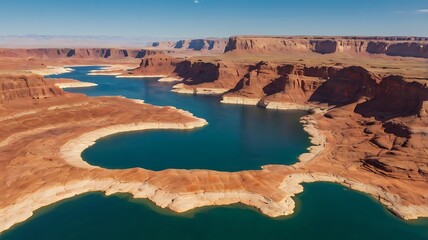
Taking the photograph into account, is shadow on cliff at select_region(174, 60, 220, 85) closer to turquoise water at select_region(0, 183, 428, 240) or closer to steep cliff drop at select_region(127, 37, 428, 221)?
steep cliff drop at select_region(127, 37, 428, 221)

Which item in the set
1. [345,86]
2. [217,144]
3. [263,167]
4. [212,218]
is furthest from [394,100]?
[212,218]

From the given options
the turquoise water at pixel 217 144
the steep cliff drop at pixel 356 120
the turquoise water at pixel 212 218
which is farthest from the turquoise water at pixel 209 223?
the turquoise water at pixel 217 144

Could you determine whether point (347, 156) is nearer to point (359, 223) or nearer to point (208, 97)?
point (359, 223)

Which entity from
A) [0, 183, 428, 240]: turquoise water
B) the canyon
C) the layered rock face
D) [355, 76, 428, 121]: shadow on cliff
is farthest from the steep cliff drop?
the layered rock face

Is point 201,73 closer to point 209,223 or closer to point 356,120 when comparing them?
point 356,120

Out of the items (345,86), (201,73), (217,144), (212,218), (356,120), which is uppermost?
(345,86)

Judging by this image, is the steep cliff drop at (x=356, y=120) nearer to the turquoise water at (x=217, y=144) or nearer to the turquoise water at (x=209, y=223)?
the turquoise water at (x=209, y=223)

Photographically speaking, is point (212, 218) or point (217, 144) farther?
point (217, 144)
